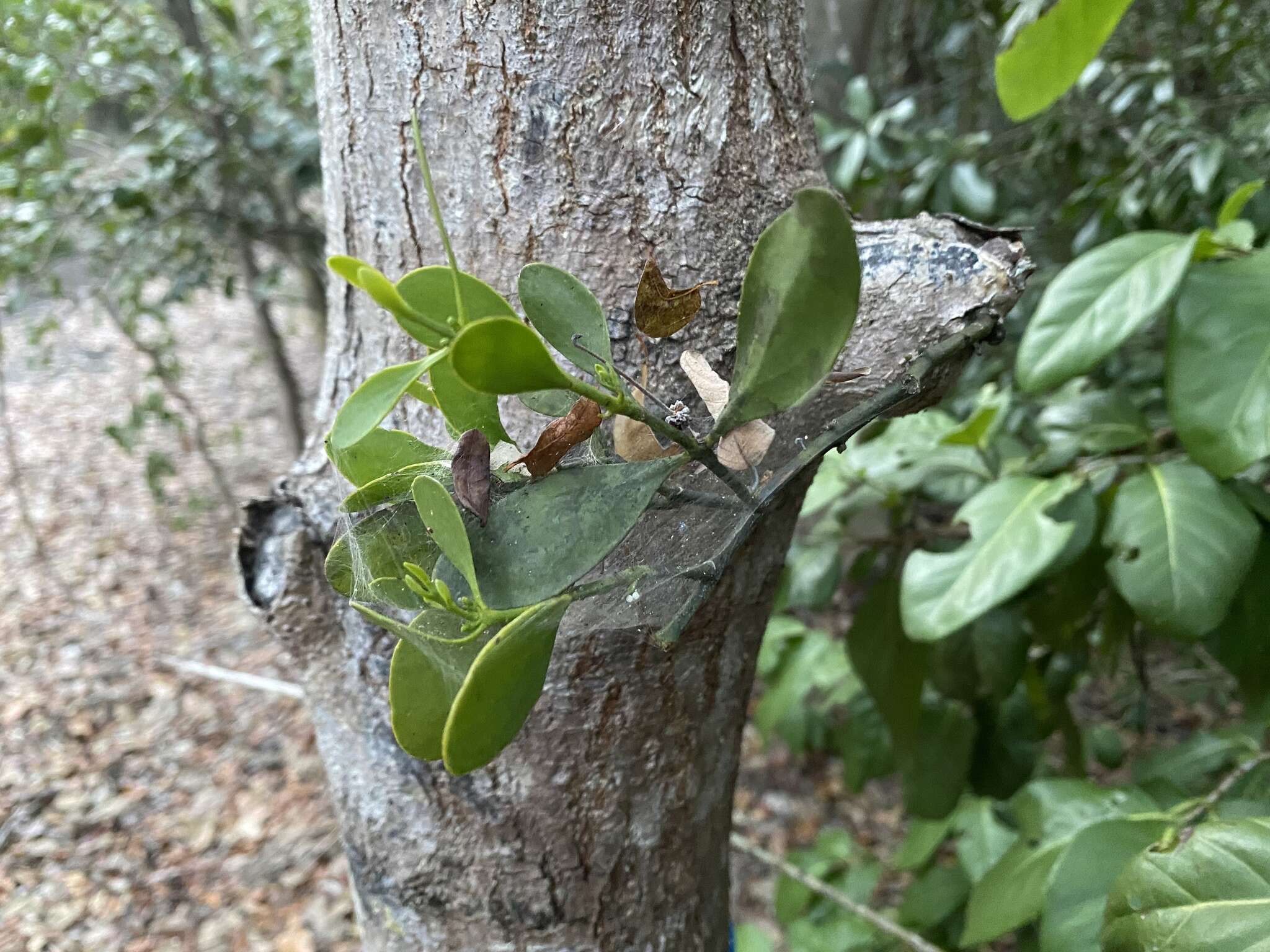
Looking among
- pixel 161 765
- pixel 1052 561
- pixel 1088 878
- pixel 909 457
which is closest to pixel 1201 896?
pixel 1088 878

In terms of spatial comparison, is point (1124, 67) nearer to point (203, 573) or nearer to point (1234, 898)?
point (1234, 898)

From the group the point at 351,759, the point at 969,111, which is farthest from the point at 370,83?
the point at 969,111

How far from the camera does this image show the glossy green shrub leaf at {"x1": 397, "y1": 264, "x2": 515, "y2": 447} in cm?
29

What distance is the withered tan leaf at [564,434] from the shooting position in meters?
0.33

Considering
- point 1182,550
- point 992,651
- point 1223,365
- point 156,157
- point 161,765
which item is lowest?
point 161,765

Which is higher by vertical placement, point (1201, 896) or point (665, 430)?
point (665, 430)

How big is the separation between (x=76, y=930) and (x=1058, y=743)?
1.92m

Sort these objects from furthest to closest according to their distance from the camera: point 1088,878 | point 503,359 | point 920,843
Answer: point 920,843 → point 1088,878 → point 503,359

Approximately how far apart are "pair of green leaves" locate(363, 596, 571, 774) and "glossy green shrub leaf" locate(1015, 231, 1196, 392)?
705 mm

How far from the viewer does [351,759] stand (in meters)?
0.55

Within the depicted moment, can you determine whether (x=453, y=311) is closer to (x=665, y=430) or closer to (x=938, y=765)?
(x=665, y=430)

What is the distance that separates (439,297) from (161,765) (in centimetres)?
179

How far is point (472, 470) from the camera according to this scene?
0.33 m

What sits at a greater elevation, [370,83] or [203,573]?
[370,83]
